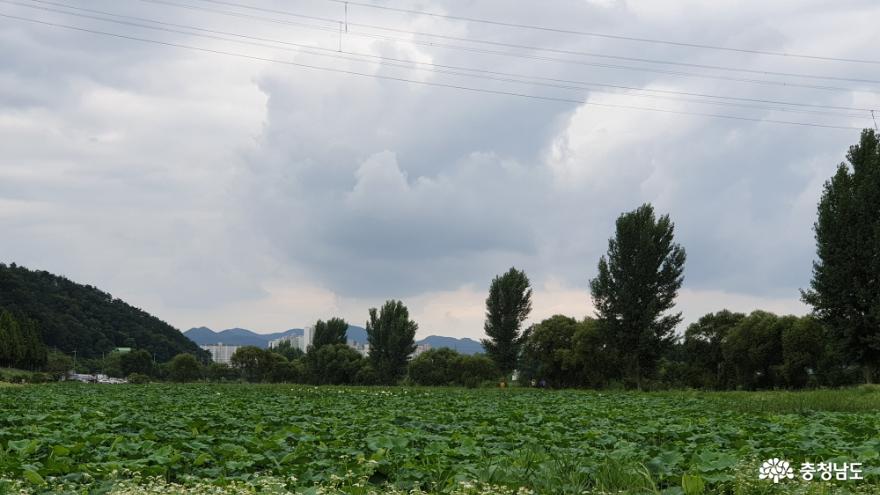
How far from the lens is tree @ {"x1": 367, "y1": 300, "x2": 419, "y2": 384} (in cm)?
7488

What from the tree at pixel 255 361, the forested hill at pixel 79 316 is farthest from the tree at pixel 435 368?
the forested hill at pixel 79 316

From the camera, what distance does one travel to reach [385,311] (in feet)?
255

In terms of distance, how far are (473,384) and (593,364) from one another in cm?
1178

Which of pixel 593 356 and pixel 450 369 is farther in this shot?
pixel 450 369

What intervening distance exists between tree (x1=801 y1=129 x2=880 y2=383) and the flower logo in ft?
108

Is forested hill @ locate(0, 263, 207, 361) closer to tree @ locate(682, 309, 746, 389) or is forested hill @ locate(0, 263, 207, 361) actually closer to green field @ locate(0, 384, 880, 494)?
tree @ locate(682, 309, 746, 389)

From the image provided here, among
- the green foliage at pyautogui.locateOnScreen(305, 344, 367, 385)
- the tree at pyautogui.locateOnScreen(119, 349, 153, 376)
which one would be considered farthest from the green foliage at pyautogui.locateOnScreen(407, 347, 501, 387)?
the tree at pyautogui.locateOnScreen(119, 349, 153, 376)

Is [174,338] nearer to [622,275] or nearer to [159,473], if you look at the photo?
[622,275]

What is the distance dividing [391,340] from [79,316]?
3242 inches

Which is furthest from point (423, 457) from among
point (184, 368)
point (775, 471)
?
point (184, 368)

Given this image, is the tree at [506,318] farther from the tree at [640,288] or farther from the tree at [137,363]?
the tree at [137,363]

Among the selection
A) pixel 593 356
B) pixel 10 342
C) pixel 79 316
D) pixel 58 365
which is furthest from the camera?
pixel 79 316

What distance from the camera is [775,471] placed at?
743cm

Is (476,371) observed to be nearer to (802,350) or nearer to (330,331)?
(802,350)
